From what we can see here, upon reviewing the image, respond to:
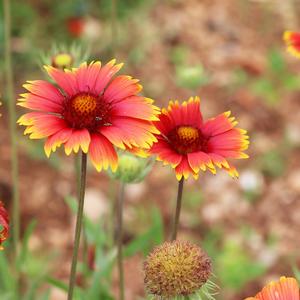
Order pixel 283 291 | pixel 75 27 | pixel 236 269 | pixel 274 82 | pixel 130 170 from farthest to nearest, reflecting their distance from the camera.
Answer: pixel 274 82 < pixel 75 27 < pixel 236 269 < pixel 130 170 < pixel 283 291

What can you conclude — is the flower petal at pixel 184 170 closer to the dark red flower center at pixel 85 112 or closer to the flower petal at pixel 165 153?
the flower petal at pixel 165 153

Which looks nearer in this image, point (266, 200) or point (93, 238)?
point (93, 238)

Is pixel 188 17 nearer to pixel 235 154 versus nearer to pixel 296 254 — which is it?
pixel 296 254

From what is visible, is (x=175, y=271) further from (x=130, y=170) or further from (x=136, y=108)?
(x=130, y=170)

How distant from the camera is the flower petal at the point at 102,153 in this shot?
105 cm

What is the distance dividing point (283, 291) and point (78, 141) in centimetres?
36

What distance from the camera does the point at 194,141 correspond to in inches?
48.9

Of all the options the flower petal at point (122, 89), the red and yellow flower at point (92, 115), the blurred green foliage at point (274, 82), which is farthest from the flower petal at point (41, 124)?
the blurred green foliage at point (274, 82)

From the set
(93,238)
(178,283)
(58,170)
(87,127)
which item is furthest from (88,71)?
(58,170)

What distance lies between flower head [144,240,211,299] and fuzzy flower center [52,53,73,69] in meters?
0.58

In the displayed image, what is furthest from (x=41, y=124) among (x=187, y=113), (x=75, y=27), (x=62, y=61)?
(x=75, y=27)

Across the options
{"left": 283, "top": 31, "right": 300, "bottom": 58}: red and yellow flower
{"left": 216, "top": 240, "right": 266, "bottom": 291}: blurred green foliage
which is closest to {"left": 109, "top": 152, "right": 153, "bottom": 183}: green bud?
{"left": 283, "top": 31, "right": 300, "bottom": 58}: red and yellow flower

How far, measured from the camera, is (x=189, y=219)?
2.69 meters

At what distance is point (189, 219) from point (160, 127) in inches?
57.6
